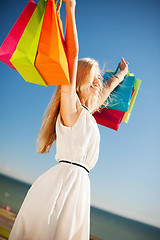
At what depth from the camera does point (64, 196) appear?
27.6 inches

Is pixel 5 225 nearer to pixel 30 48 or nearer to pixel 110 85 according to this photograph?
pixel 110 85

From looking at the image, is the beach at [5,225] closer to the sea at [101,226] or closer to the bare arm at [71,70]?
the bare arm at [71,70]

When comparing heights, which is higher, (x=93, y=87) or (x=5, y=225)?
(x=93, y=87)

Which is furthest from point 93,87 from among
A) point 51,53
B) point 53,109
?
point 51,53

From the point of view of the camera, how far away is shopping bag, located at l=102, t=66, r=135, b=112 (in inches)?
47.4

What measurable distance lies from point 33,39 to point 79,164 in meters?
0.50

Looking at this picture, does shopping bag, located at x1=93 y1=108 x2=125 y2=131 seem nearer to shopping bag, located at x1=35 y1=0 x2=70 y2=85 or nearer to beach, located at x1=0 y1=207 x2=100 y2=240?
shopping bag, located at x1=35 y1=0 x2=70 y2=85

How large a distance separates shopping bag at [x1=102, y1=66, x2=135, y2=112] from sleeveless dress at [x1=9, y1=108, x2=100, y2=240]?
407 millimetres

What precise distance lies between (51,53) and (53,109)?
0.39 metres

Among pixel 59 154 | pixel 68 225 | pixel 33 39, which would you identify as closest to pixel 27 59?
pixel 33 39

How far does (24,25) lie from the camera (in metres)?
0.64

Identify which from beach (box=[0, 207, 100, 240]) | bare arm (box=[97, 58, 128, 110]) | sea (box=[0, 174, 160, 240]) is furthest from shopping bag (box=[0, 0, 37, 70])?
sea (box=[0, 174, 160, 240])

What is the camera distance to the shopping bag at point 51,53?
0.55 metres

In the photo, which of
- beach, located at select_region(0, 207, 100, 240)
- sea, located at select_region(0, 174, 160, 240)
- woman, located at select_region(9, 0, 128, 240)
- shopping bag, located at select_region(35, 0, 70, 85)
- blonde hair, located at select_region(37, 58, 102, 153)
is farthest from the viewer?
sea, located at select_region(0, 174, 160, 240)
